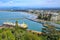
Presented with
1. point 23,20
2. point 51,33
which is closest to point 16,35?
point 23,20

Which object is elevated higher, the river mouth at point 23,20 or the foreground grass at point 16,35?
the river mouth at point 23,20

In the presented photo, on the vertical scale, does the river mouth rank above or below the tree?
above

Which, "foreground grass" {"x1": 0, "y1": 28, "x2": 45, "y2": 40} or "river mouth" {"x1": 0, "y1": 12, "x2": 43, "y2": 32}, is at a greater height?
"river mouth" {"x1": 0, "y1": 12, "x2": 43, "y2": 32}

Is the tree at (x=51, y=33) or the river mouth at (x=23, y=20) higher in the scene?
the river mouth at (x=23, y=20)

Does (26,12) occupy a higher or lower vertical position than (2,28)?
higher

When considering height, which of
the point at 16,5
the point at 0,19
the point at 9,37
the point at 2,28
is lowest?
the point at 9,37

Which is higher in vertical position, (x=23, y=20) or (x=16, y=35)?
(x=23, y=20)

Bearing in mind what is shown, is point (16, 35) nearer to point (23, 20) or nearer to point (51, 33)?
point (23, 20)

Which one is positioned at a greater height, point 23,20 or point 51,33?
point 23,20

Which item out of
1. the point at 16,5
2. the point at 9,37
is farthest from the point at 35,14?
the point at 9,37

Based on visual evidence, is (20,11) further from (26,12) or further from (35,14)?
(35,14)
